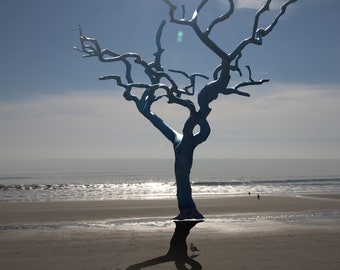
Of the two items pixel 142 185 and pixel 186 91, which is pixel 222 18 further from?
pixel 142 185

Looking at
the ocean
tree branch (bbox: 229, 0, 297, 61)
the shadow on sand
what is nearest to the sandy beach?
the shadow on sand

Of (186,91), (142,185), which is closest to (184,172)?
(186,91)

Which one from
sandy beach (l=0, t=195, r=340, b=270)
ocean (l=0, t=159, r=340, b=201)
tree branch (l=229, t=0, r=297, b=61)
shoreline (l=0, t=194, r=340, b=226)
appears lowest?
ocean (l=0, t=159, r=340, b=201)

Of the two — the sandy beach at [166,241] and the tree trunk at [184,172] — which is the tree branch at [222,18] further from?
the sandy beach at [166,241]

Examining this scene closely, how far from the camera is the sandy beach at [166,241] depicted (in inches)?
404

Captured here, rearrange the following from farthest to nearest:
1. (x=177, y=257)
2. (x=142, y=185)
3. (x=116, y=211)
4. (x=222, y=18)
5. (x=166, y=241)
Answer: (x=142, y=185) → (x=116, y=211) → (x=222, y=18) → (x=166, y=241) → (x=177, y=257)

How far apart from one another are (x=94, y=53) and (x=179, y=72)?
4.08 m

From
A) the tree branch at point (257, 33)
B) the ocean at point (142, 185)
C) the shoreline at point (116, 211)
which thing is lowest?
the ocean at point (142, 185)

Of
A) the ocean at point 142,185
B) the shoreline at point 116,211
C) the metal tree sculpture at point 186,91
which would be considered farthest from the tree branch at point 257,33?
the ocean at point 142,185

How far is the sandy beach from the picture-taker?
10.3m

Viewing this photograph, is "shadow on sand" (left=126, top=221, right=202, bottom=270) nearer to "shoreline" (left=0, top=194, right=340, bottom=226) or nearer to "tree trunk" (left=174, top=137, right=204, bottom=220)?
"tree trunk" (left=174, top=137, right=204, bottom=220)

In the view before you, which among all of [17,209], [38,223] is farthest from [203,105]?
[17,209]

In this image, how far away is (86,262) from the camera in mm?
10352

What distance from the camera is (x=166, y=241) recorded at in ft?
42.7
